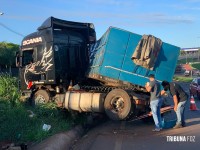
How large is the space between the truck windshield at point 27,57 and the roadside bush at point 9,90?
3.59 ft

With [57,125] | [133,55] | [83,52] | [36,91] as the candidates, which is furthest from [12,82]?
[133,55]

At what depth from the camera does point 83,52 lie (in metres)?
14.9

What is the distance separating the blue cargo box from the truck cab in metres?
2.47

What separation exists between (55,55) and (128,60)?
3117 mm

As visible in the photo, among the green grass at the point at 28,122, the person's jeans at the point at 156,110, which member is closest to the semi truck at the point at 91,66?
the person's jeans at the point at 156,110

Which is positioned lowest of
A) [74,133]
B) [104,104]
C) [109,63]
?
[74,133]

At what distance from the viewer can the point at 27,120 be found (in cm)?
1097

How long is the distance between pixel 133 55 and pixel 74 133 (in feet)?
9.75

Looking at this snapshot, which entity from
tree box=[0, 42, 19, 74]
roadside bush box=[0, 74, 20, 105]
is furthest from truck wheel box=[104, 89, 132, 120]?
tree box=[0, 42, 19, 74]

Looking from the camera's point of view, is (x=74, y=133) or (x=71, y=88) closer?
(x=74, y=133)

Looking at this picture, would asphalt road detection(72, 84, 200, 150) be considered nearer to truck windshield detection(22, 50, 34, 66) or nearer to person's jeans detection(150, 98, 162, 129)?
person's jeans detection(150, 98, 162, 129)

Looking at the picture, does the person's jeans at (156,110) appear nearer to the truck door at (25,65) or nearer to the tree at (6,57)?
the truck door at (25,65)

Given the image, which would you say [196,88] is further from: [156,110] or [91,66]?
[156,110]

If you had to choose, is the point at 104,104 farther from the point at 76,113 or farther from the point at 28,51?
the point at 28,51
